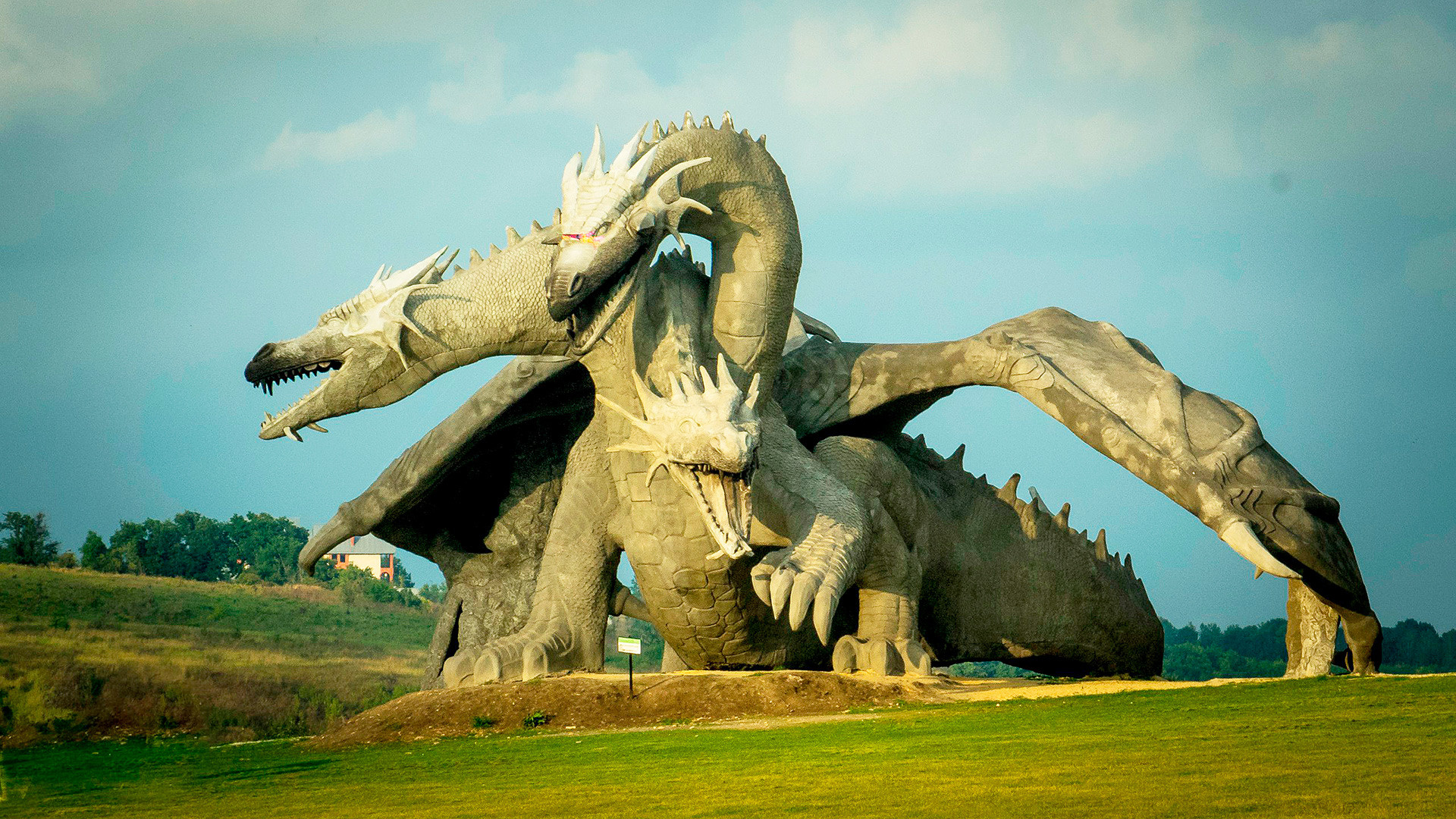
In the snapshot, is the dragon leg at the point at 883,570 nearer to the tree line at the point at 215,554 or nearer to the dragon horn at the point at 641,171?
the dragon horn at the point at 641,171

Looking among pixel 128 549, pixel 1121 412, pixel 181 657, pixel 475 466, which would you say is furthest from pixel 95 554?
pixel 1121 412

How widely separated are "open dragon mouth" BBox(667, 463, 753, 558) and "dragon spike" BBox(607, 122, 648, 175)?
1.52 meters

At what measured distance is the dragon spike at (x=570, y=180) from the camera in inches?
267

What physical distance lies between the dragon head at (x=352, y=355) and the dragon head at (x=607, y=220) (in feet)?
3.27

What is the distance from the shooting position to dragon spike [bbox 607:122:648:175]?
679cm

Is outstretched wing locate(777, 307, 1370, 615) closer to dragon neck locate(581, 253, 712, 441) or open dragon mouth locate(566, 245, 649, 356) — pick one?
dragon neck locate(581, 253, 712, 441)

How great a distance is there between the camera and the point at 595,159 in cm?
690

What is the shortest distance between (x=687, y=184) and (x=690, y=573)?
2084mm

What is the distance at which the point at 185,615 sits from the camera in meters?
14.1

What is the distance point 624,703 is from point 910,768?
8.63 ft

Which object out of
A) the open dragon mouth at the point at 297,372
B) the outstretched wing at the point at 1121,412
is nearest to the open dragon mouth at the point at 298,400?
the open dragon mouth at the point at 297,372

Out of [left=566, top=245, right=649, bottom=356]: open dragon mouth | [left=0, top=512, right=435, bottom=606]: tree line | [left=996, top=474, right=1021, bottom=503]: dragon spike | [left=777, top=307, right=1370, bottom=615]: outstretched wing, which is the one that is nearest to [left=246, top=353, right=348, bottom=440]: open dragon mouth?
[left=566, top=245, right=649, bottom=356]: open dragon mouth

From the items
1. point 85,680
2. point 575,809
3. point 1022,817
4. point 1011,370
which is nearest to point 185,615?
point 85,680

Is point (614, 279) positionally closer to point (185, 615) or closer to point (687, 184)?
point (687, 184)
